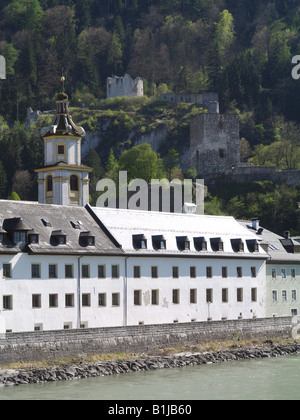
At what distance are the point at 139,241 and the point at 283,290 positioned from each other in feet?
48.3

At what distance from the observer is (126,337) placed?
170 feet

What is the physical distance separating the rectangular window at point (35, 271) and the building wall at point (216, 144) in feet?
219

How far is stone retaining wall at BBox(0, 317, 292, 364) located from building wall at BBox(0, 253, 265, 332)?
3374 mm

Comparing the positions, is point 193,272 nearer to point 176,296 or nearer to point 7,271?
point 176,296

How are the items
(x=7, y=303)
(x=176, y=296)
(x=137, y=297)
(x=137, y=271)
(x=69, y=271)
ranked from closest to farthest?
(x=7, y=303) → (x=69, y=271) → (x=137, y=297) → (x=137, y=271) → (x=176, y=296)

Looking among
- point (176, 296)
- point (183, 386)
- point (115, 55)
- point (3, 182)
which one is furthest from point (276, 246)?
point (115, 55)

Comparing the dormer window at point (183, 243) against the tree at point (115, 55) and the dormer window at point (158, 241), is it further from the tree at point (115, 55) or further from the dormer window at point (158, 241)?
the tree at point (115, 55)

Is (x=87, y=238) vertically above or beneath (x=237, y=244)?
beneath

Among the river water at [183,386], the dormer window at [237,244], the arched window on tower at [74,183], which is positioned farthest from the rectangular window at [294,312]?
the river water at [183,386]

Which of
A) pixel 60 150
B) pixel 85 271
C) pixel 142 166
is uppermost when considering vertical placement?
pixel 142 166

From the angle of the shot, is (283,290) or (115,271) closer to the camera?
(115,271)
